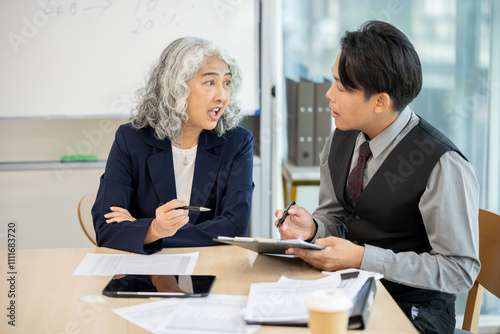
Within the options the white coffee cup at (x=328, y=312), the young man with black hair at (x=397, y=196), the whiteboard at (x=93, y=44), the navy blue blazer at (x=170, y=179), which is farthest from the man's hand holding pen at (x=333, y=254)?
the whiteboard at (x=93, y=44)

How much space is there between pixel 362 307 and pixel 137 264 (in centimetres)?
65

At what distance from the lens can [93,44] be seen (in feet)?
8.54

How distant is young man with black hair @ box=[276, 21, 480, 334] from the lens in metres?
1.40

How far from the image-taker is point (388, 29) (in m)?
1.50

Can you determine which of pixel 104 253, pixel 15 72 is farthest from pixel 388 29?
pixel 15 72

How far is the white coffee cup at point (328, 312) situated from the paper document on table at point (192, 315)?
10.1 inches

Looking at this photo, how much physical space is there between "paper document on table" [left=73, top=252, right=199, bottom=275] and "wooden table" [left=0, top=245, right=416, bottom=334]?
3 centimetres

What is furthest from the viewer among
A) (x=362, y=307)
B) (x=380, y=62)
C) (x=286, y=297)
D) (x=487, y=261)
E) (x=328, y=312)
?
(x=487, y=261)

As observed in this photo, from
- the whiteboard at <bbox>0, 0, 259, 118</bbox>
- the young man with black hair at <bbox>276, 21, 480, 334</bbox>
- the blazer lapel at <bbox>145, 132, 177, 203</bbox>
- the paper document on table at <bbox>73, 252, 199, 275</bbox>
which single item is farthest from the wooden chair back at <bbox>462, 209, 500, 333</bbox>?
the whiteboard at <bbox>0, 0, 259, 118</bbox>

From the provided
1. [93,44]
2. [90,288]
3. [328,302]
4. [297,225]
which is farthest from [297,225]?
[93,44]

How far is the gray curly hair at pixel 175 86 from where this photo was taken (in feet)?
6.34

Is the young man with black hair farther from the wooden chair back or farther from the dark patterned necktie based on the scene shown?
the wooden chair back

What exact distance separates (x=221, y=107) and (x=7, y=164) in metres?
1.35

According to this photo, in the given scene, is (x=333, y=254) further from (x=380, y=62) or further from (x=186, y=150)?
(x=186, y=150)
